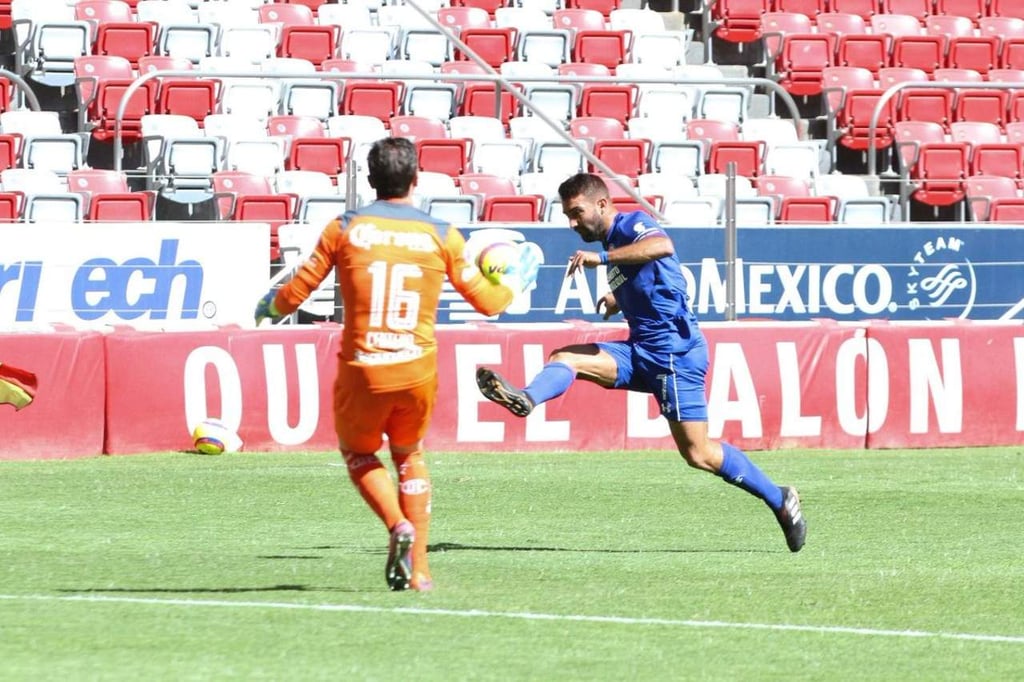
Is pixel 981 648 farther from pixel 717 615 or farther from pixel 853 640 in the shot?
pixel 717 615

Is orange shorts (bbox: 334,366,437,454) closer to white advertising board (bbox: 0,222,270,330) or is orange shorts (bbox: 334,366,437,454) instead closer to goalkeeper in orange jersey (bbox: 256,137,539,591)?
goalkeeper in orange jersey (bbox: 256,137,539,591)

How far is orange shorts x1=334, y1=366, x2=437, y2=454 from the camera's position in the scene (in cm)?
767

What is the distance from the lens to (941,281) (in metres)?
17.8

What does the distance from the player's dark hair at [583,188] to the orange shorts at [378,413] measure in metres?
2.15

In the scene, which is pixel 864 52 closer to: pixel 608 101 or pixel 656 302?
pixel 608 101

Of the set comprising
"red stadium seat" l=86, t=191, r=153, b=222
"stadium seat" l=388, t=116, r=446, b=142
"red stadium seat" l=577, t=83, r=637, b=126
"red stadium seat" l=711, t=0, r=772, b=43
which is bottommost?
"red stadium seat" l=86, t=191, r=153, b=222

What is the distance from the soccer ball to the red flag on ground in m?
2.26

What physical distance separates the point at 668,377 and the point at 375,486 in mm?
2483

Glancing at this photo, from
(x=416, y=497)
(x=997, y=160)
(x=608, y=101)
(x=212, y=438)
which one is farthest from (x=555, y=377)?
(x=997, y=160)

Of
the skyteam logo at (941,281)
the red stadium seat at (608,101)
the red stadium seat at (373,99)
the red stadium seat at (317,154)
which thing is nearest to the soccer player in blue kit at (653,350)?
the skyteam logo at (941,281)

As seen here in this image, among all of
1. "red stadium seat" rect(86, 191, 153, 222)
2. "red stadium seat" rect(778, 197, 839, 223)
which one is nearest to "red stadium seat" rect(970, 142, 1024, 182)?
"red stadium seat" rect(778, 197, 839, 223)

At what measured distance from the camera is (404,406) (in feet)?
25.3

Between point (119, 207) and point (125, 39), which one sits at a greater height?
point (125, 39)

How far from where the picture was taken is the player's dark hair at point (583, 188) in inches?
380
